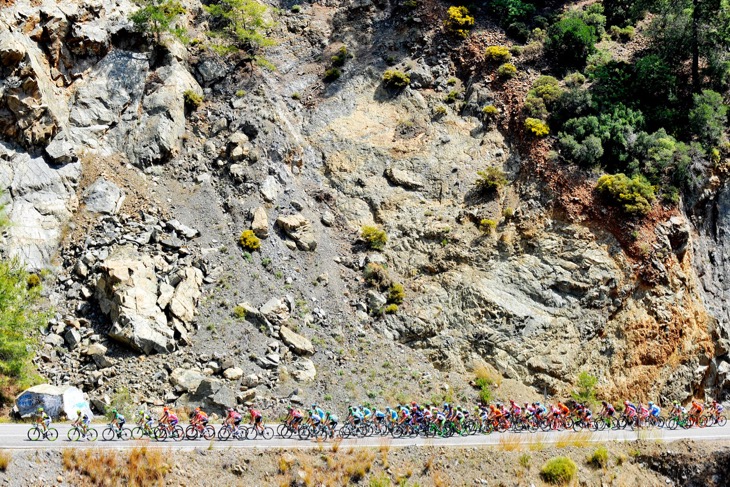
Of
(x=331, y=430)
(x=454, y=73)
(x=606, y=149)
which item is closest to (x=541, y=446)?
(x=331, y=430)

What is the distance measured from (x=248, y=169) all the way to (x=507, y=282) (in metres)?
18.0

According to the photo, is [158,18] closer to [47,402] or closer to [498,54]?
[498,54]

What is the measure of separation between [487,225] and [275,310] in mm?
14532

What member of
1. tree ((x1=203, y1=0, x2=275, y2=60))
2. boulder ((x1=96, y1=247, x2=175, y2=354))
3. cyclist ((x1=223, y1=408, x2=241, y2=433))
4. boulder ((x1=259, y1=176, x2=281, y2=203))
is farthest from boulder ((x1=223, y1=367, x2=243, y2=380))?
tree ((x1=203, y1=0, x2=275, y2=60))

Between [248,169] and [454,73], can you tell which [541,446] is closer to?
[248,169]

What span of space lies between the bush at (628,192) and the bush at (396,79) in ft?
53.8

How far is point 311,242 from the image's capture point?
134 feet

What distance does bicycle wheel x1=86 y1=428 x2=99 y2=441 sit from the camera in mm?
26969

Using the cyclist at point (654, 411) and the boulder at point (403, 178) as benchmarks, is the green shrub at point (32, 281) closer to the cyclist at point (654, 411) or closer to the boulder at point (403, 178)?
the boulder at point (403, 178)

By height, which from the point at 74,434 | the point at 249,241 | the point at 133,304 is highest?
the point at 249,241

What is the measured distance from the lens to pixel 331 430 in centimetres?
2997

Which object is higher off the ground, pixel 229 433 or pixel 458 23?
pixel 458 23

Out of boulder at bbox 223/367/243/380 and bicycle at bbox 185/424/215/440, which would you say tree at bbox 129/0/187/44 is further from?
bicycle at bbox 185/424/215/440

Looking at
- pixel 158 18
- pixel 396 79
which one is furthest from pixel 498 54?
pixel 158 18
